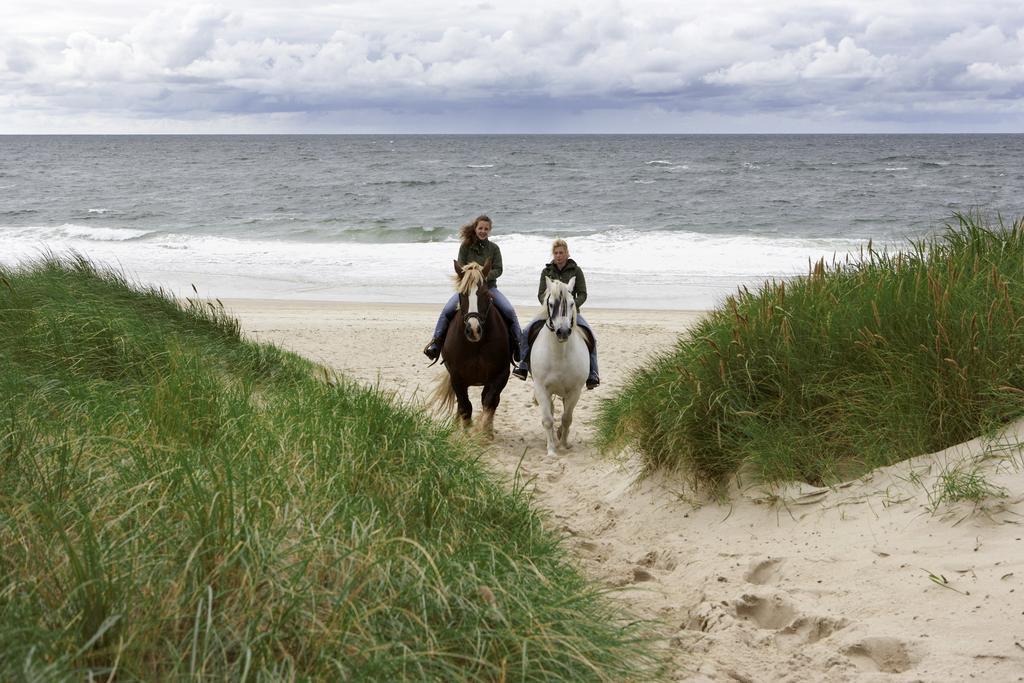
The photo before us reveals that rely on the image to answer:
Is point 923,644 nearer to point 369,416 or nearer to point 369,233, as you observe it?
point 369,416

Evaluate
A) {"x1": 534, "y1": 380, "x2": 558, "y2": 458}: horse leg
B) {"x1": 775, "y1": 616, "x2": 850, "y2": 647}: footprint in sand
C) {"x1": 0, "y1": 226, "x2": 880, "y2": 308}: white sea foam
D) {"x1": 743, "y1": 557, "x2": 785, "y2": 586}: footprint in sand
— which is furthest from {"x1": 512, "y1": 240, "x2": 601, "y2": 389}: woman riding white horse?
{"x1": 0, "y1": 226, "x2": 880, "y2": 308}: white sea foam

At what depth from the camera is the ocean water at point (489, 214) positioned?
2418 centimetres

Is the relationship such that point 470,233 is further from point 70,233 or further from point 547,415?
point 70,233

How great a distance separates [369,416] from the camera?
5.43 metres

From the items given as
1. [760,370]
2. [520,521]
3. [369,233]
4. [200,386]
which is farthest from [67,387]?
[369,233]

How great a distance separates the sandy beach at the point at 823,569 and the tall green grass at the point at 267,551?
0.54m

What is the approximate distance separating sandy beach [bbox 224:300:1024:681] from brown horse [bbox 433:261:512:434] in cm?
204

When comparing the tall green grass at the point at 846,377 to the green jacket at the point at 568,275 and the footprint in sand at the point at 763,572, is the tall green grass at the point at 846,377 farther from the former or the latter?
the green jacket at the point at 568,275

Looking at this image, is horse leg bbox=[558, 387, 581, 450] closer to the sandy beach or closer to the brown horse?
the brown horse

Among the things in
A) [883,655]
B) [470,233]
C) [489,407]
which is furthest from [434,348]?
[883,655]

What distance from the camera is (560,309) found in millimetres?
8344

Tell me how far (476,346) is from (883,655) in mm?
5710

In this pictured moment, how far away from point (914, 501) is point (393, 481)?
273 cm

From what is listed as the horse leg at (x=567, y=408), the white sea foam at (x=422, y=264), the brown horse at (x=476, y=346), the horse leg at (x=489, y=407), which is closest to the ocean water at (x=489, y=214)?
the white sea foam at (x=422, y=264)
